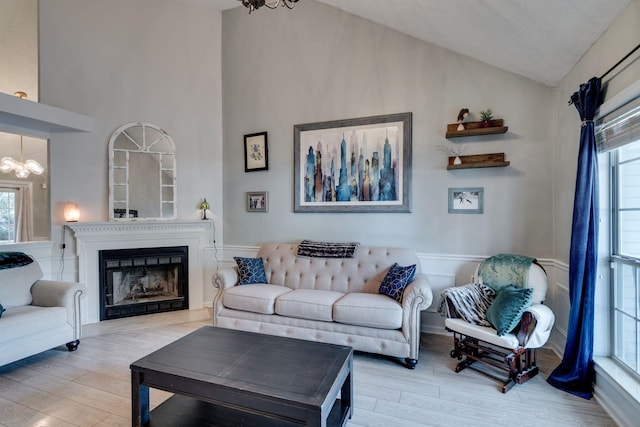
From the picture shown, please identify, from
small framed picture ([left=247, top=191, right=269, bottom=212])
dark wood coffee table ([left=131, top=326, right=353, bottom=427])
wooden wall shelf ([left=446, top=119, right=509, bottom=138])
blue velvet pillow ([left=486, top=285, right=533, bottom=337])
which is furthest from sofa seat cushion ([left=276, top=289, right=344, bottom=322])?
wooden wall shelf ([left=446, top=119, right=509, bottom=138])

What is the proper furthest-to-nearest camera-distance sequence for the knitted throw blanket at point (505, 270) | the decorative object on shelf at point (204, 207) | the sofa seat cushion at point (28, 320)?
the decorative object on shelf at point (204, 207) < the knitted throw blanket at point (505, 270) < the sofa seat cushion at point (28, 320)

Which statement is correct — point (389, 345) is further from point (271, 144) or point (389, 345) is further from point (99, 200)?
point (99, 200)

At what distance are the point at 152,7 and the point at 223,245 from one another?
132 inches

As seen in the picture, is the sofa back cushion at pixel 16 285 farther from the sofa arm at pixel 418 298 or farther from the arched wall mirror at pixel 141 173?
the sofa arm at pixel 418 298

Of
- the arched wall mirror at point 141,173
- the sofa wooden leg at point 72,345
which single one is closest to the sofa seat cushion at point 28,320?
the sofa wooden leg at point 72,345

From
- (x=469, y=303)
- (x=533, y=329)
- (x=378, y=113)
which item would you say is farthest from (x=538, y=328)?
(x=378, y=113)

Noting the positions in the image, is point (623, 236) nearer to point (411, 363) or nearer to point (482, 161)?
point (482, 161)

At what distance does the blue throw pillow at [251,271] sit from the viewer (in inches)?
139

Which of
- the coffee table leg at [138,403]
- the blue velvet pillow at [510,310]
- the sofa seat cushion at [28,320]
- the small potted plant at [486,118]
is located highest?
the small potted plant at [486,118]

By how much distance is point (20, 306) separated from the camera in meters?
2.93

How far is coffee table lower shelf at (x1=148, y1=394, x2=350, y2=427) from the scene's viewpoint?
5.88ft

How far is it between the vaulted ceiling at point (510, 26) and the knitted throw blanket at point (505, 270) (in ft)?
5.68

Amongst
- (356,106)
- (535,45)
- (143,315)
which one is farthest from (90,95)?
(535,45)

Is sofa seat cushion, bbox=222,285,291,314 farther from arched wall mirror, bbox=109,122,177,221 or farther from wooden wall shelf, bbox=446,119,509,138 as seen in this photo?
wooden wall shelf, bbox=446,119,509,138
